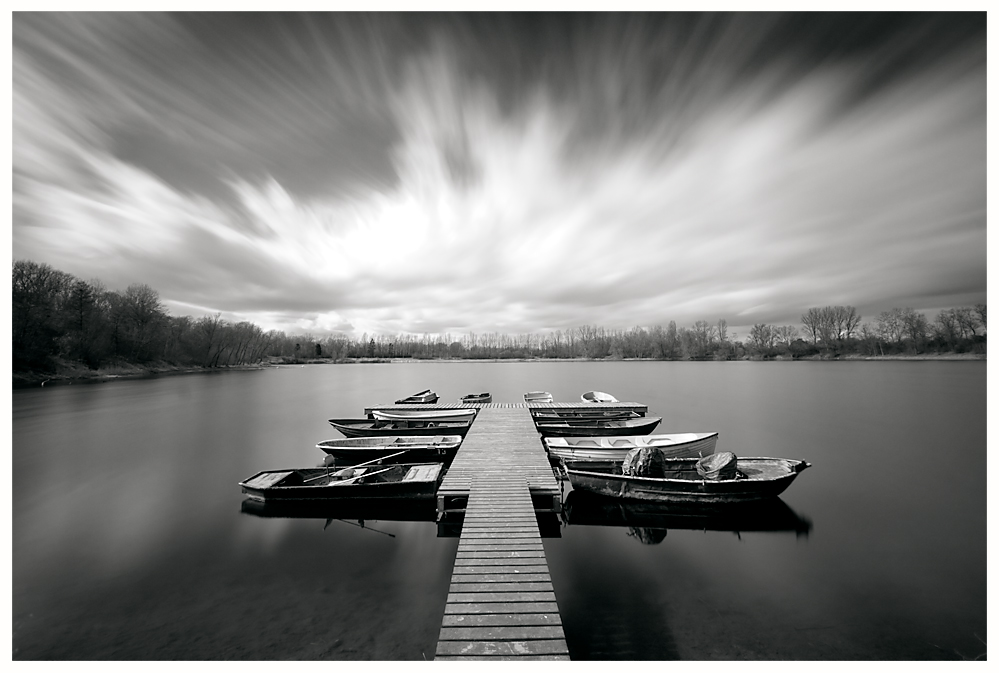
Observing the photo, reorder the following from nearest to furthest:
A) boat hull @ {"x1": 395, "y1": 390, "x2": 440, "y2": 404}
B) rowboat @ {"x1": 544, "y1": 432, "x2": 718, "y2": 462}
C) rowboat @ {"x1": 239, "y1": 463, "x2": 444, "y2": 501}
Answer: rowboat @ {"x1": 239, "y1": 463, "x2": 444, "y2": 501}
rowboat @ {"x1": 544, "y1": 432, "x2": 718, "y2": 462}
boat hull @ {"x1": 395, "y1": 390, "x2": 440, "y2": 404}

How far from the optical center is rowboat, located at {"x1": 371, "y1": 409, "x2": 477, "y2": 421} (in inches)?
761

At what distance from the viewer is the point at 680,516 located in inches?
404

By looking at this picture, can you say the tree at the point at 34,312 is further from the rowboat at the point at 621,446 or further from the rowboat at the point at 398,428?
the rowboat at the point at 621,446

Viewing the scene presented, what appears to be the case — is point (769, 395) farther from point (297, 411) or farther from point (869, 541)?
point (297, 411)

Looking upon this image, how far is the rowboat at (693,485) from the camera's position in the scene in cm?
995

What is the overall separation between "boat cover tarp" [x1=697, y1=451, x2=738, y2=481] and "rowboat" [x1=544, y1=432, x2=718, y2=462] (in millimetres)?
1439

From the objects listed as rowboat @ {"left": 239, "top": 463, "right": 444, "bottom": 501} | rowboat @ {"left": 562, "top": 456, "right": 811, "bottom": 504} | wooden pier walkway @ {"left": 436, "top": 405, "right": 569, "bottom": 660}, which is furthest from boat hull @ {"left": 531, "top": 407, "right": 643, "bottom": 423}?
rowboat @ {"left": 239, "top": 463, "right": 444, "bottom": 501}

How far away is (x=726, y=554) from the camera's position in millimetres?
8672

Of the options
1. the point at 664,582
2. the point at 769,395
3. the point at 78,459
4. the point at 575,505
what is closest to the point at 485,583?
the point at 664,582

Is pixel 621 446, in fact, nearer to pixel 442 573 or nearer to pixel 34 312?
pixel 442 573

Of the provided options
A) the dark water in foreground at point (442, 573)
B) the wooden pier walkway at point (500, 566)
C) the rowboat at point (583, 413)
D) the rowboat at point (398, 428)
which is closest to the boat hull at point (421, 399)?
the rowboat at point (398, 428)

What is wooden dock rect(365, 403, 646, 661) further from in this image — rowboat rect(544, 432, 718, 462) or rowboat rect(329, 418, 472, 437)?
rowboat rect(329, 418, 472, 437)

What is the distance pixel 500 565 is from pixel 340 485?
586 centimetres

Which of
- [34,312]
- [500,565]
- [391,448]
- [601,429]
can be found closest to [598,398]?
[601,429]
